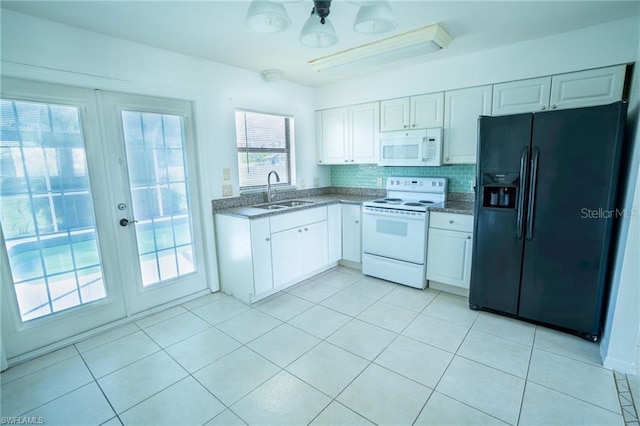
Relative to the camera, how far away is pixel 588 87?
8.26 feet

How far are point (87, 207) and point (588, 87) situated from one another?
4271mm

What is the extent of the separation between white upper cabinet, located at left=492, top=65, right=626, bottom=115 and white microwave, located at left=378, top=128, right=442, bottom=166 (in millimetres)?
613

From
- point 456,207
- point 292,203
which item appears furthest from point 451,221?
point 292,203

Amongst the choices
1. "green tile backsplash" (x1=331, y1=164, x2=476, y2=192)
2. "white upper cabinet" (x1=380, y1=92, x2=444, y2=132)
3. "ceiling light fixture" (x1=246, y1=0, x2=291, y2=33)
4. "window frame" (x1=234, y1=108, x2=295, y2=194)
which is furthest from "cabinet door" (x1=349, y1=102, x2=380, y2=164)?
"ceiling light fixture" (x1=246, y1=0, x2=291, y2=33)

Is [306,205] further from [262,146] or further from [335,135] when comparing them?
[335,135]

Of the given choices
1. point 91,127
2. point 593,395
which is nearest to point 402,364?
point 593,395

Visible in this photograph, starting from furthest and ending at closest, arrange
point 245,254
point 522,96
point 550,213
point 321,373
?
point 245,254
point 522,96
point 550,213
point 321,373

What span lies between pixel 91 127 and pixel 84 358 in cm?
177

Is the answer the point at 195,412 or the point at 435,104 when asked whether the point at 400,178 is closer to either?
the point at 435,104

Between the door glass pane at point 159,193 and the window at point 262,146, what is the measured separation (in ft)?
2.35

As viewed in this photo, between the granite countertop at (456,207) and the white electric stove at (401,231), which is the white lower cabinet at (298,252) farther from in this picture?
the granite countertop at (456,207)

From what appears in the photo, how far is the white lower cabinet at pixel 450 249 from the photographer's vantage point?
115 inches

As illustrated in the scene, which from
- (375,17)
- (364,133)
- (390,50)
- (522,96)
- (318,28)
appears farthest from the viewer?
(364,133)

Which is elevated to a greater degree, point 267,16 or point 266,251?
point 267,16
